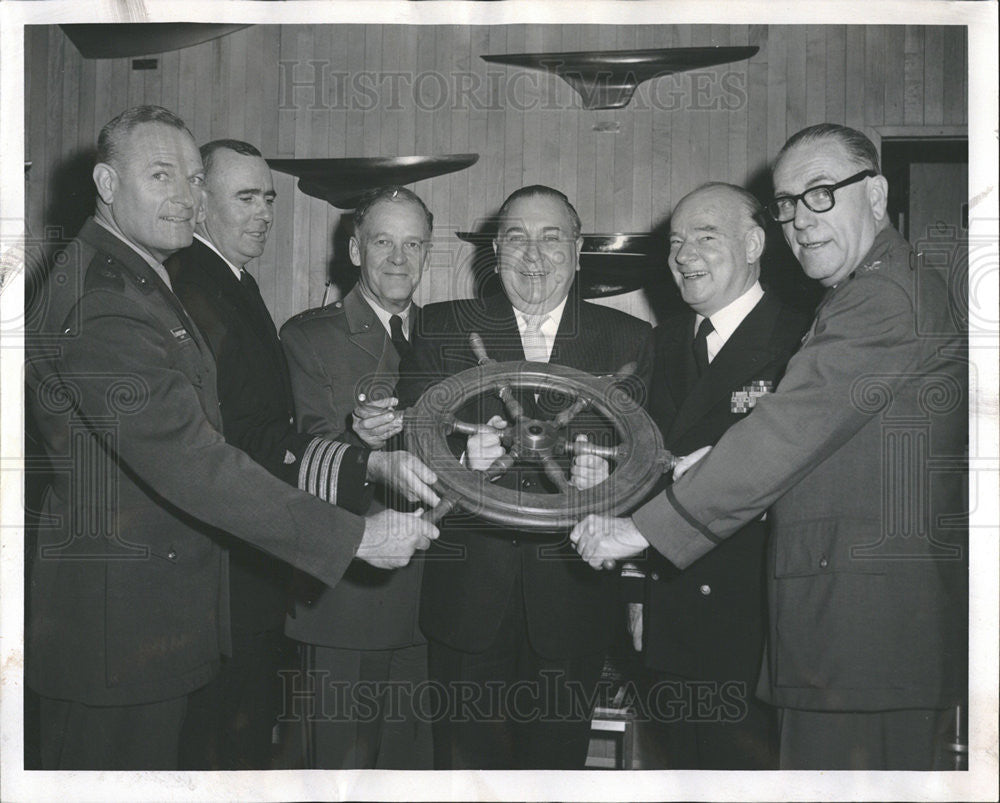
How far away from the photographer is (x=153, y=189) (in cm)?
212

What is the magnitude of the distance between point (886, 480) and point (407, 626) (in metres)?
1.15

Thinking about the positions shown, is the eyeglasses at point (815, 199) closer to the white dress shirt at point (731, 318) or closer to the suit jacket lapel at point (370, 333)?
the white dress shirt at point (731, 318)

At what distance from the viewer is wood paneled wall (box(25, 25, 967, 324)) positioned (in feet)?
7.18

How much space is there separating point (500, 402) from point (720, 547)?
1.95ft

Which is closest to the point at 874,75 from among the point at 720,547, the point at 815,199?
the point at 815,199

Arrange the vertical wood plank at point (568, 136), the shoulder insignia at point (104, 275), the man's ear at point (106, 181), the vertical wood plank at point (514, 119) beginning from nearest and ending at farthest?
1. the shoulder insignia at point (104, 275)
2. the man's ear at point (106, 181)
3. the vertical wood plank at point (514, 119)
4. the vertical wood plank at point (568, 136)

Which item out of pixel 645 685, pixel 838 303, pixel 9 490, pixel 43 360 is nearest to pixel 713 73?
pixel 838 303

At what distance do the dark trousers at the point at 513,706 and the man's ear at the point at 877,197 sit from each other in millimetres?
1191

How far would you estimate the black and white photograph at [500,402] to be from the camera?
197 centimetres

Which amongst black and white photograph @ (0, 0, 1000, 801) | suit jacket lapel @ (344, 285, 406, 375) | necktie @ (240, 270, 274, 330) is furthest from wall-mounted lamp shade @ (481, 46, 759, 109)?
necktie @ (240, 270, 274, 330)

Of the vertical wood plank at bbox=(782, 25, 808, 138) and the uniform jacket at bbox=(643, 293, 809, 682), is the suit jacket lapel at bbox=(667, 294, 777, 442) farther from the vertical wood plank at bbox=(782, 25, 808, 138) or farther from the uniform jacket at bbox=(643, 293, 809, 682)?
the vertical wood plank at bbox=(782, 25, 808, 138)

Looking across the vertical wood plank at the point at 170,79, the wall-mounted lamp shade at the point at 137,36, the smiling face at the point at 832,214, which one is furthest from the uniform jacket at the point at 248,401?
the smiling face at the point at 832,214

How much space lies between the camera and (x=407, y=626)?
2.20 metres

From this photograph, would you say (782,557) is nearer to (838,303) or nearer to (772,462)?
(772,462)
